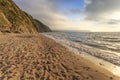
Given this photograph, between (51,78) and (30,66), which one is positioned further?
(30,66)

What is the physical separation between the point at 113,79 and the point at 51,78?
357cm

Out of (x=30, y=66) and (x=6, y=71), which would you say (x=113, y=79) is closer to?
(x=30, y=66)

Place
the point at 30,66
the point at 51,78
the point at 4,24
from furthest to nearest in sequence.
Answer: the point at 4,24 → the point at 30,66 → the point at 51,78

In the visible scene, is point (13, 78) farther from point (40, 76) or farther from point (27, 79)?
point (40, 76)

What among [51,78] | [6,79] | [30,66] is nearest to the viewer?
[6,79]

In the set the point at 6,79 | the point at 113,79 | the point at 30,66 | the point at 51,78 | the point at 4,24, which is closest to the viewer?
the point at 6,79

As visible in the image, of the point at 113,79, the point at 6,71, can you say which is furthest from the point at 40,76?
the point at 113,79

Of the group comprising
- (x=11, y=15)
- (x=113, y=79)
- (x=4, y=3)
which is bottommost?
(x=113, y=79)

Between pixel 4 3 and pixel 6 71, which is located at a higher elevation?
pixel 4 3

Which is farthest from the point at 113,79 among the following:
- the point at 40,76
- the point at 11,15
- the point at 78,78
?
the point at 11,15

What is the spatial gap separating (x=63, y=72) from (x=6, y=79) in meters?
3.18

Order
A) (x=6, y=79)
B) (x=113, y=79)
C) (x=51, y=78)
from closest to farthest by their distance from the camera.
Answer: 1. (x=6, y=79)
2. (x=51, y=78)
3. (x=113, y=79)

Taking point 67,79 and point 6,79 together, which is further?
point 67,79

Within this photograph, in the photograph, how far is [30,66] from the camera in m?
9.46
